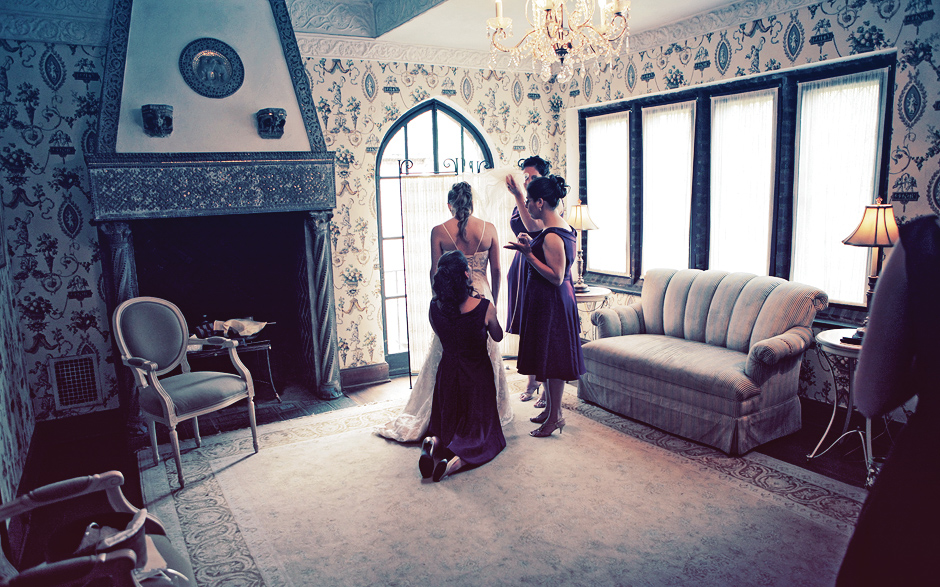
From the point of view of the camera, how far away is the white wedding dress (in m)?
3.96

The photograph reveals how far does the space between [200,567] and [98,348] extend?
2.51m

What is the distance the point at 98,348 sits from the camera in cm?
443

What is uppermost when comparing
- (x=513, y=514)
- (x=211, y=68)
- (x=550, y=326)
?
(x=211, y=68)

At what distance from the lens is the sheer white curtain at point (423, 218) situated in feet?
15.9

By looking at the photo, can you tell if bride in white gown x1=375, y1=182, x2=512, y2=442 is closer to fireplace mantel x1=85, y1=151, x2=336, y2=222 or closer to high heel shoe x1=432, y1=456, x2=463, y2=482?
high heel shoe x1=432, y1=456, x2=463, y2=482

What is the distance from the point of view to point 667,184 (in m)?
5.29

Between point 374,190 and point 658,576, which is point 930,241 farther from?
point 374,190

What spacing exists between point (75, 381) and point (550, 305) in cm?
347

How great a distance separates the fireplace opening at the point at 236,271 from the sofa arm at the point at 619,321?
239 centimetres

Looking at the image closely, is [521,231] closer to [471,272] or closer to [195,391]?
[471,272]

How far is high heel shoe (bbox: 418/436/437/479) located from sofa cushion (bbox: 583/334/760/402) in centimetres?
155

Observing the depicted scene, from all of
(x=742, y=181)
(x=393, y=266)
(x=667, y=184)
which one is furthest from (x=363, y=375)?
(x=742, y=181)

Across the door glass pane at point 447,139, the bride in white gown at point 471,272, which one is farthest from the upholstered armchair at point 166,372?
the door glass pane at point 447,139

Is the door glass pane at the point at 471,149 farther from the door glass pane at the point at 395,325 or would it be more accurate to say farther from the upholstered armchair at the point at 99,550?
the upholstered armchair at the point at 99,550
